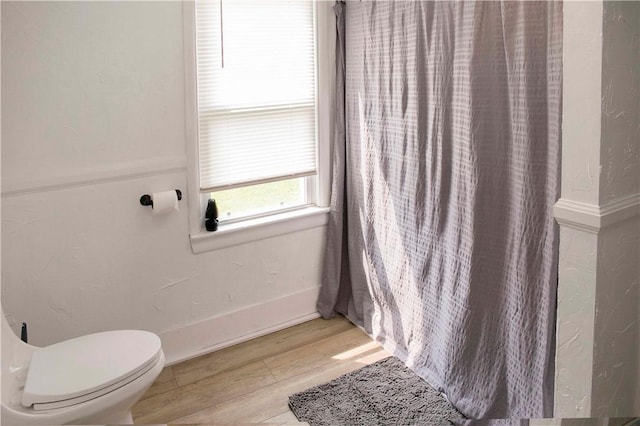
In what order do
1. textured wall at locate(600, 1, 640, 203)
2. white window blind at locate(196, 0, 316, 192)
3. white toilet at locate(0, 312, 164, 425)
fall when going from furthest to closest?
white window blind at locate(196, 0, 316, 192) → white toilet at locate(0, 312, 164, 425) → textured wall at locate(600, 1, 640, 203)

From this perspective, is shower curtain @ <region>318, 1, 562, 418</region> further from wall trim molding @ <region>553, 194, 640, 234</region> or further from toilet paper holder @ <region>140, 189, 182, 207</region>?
toilet paper holder @ <region>140, 189, 182, 207</region>

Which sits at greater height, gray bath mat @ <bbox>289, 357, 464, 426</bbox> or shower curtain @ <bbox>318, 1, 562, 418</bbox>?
shower curtain @ <bbox>318, 1, 562, 418</bbox>

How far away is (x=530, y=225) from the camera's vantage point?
2.03 meters

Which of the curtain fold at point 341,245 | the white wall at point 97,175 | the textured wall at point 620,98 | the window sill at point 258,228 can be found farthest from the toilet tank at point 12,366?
the textured wall at point 620,98

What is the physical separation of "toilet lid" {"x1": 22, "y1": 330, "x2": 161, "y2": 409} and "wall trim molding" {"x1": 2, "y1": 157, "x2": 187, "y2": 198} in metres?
0.60

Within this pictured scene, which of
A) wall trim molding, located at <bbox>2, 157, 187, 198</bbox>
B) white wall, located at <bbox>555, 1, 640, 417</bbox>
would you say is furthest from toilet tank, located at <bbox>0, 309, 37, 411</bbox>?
white wall, located at <bbox>555, 1, 640, 417</bbox>

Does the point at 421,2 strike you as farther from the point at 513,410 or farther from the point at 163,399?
the point at 163,399

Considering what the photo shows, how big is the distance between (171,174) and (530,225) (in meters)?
1.44

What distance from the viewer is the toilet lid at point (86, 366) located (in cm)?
182

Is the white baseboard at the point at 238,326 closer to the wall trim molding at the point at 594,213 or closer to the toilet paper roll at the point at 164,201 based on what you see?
the toilet paper roll at the point at 164,201

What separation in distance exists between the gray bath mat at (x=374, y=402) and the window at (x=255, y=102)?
35.2 inches

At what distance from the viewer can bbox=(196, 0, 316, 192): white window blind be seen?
2641mm

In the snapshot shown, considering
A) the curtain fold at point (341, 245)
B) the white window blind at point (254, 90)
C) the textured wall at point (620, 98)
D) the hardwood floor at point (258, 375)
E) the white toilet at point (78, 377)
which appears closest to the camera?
the textured wall at point (620, 98)

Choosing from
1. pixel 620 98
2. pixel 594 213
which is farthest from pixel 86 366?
pixel 620 98
